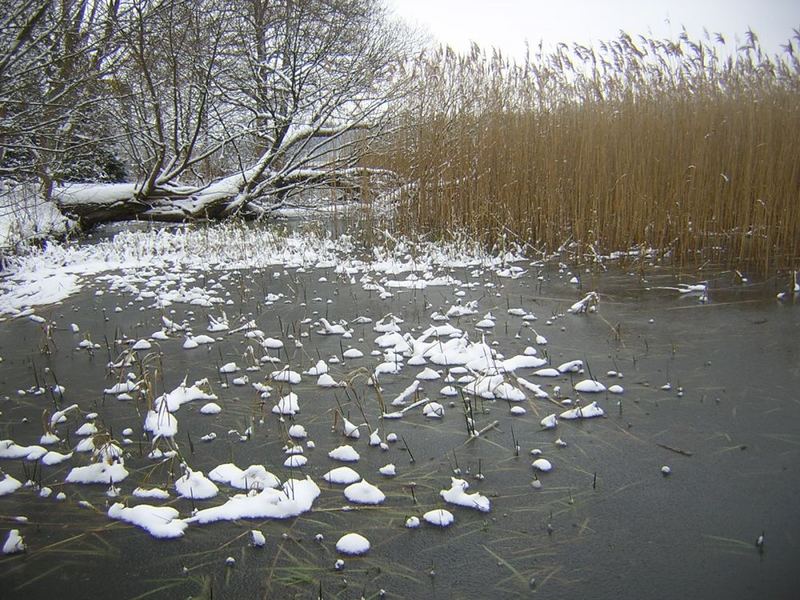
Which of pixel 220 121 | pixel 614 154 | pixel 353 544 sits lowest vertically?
pixel 353 544

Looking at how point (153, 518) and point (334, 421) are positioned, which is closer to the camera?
point (153, 518)

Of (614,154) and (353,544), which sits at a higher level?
(614,154)

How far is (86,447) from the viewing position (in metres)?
2.72

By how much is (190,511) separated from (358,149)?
29.0 ft

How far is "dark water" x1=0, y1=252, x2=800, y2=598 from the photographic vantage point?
1.82 m

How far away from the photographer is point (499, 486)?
7.53 feet

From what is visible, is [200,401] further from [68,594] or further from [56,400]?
[68,594]

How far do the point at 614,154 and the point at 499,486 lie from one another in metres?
5.11

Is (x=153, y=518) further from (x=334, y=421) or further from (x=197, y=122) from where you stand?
(x=197, y=122)

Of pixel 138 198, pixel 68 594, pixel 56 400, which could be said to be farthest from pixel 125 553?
pixel 138 198

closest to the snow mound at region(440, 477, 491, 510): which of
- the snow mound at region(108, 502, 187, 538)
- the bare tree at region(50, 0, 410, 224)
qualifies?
the snow mound at region(108, 502, 187, 538)

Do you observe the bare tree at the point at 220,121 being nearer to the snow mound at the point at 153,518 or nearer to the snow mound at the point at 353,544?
the snow mound at the point at 153,518

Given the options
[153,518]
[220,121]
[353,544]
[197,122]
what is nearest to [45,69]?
[197,122]

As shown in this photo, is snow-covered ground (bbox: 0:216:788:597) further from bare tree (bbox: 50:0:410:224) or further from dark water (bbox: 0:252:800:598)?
bare tree (bbox: 50:0:410:224)
